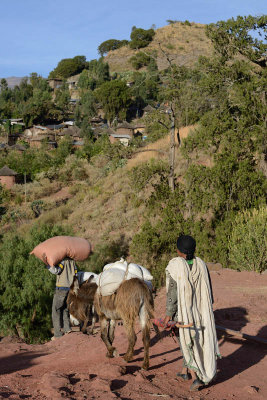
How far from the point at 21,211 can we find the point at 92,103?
48986mm

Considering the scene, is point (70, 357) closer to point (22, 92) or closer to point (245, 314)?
point (245, 314)

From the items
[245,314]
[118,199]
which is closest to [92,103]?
[118,199]

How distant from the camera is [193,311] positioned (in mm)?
4930

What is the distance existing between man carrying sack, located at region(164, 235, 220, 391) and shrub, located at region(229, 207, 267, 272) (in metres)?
7.34

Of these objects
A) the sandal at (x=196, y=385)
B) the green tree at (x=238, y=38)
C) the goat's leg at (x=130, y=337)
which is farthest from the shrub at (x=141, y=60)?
the sandal at (x=196, y=385)

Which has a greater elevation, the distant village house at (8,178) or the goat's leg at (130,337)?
the distant village house at (8,178)

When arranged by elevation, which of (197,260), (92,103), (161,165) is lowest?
(197,260)

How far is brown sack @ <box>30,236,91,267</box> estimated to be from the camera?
302 inches

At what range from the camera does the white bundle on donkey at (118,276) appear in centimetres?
578

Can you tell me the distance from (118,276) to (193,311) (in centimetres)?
120

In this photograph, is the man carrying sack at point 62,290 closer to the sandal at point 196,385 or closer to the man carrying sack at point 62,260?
the man carrying sack at point 62,260

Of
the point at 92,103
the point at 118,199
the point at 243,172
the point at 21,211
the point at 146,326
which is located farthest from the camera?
the point at 92,103

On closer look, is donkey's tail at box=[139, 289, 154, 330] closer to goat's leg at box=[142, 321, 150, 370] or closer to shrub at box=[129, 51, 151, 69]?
goat's leg at box=[142, 321, 150, 370]

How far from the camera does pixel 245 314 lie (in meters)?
8.48
